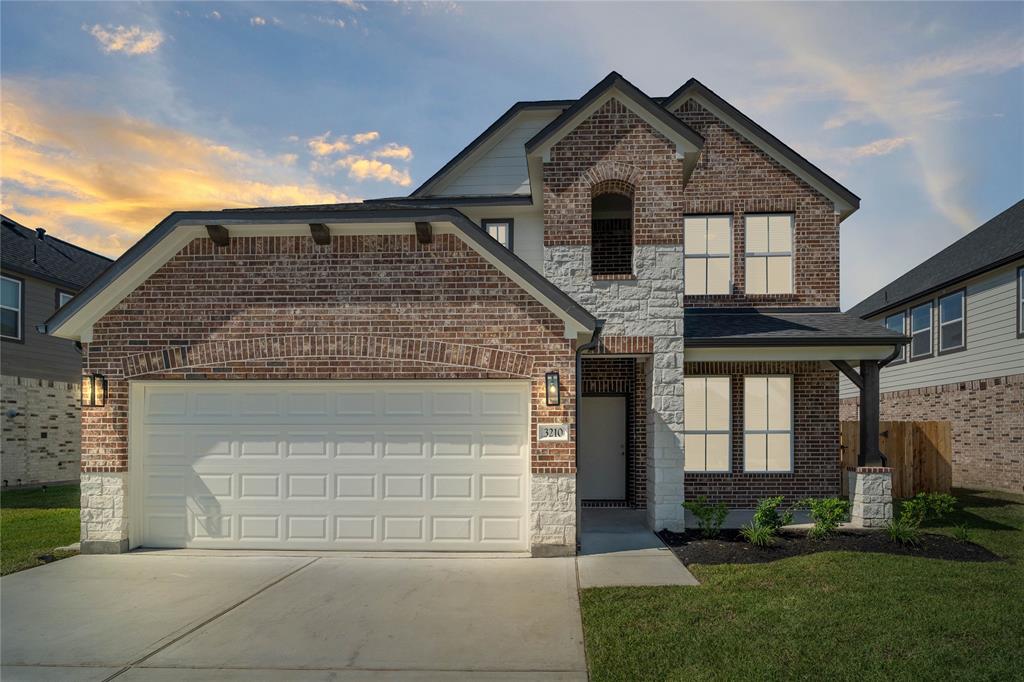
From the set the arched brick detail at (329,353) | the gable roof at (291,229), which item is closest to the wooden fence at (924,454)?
the gable roof at (291,229)

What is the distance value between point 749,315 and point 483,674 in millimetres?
10181

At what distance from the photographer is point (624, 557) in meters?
9.27

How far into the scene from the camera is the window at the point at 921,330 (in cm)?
2084

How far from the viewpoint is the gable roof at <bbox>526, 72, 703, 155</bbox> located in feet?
36.1

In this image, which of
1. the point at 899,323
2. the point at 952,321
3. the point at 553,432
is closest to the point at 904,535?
the point at 553,432

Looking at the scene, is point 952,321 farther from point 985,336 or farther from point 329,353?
point 329,353

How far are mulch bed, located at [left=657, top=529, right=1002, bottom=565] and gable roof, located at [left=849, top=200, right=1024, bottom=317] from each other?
10.1 meters

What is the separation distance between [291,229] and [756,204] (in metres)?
9.87

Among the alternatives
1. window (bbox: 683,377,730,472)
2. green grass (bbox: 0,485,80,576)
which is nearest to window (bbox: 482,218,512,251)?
window (bbox: 683,377,730,472)

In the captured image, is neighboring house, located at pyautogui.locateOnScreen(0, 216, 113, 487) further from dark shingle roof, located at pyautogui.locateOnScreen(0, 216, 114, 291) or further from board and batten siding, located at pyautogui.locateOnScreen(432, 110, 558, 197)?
board and batten siding, located at pyautogui.locateOnScreen(432, 110, 558, 197)

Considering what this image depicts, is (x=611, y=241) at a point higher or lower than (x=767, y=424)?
higher

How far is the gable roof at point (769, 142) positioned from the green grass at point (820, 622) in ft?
26.6

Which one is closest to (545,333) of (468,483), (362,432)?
(468,483)

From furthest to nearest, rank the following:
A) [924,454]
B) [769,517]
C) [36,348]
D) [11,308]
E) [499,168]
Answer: [36,348], [11,308], [499,168], [924,454], [769,517]
